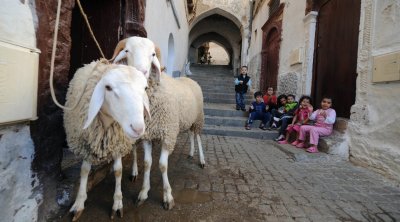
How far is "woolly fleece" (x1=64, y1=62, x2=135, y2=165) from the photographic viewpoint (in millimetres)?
2125

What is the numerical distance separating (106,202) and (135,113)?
1.22 m

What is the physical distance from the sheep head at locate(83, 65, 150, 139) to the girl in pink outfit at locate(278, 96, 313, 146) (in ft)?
15.4

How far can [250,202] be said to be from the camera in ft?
8.75

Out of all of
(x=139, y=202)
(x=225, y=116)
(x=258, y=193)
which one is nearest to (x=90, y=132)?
(x=139, y=202)

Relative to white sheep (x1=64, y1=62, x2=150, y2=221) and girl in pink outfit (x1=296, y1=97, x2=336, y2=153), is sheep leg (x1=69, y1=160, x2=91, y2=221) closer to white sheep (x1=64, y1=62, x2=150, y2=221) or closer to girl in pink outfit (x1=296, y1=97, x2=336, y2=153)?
white sheep (x1=64, y1=62, x2=150, y2=221)

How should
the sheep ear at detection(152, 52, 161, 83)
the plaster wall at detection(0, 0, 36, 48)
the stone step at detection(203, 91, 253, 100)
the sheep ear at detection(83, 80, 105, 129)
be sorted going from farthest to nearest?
the stone step at detection(203, 91, 253, 100) < the sheep ear at detection(152, 52, 161, 83) < the sheep ear at detection(83, 80, 105, 129) < the plaster wall at detection(0, 0, 36, 48)

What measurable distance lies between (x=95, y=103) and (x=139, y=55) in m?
0.85

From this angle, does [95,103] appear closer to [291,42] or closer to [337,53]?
[337,53]

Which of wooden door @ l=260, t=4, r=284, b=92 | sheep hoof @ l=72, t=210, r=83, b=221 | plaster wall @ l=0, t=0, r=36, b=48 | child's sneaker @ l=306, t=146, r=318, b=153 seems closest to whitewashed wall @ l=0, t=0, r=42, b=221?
plaster wall @ l=0, t=0, r=36, b=48

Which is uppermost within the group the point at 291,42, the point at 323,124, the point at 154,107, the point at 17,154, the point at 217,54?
the point at 217,54

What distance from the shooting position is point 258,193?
9.57ft

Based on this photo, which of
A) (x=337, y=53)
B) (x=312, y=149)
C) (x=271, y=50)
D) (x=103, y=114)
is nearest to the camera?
(x=103, y=114)

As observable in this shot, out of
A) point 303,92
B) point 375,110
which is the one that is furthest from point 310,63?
point 375,110

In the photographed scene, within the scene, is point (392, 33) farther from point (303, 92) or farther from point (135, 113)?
point (135, 113)
